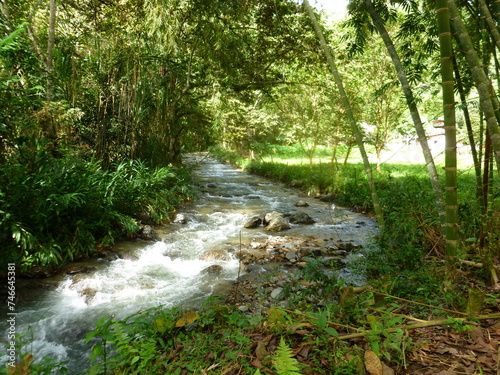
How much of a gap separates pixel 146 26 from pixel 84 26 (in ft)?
8.02

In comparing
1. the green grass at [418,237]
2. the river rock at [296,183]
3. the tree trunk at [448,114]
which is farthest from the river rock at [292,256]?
the river rock at [296,183]

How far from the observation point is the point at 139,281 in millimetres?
4148

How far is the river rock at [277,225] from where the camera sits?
646cm

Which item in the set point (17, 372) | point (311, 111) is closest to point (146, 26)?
point (311, 111)

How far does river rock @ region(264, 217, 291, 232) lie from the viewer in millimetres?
6461

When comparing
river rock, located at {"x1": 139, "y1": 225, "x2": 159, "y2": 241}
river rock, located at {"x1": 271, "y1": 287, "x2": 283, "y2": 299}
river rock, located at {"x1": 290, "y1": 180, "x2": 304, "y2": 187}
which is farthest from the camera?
river rock, located at {"x1": 290, "y1": 180, "x2": 304, "y2": 187}

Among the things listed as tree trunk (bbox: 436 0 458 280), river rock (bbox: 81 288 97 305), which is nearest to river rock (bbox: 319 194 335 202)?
tree trunk (bbox: 436 0 458 280)

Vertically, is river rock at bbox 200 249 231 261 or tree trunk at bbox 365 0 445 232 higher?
tree trunk at bbox 365 0 445 232

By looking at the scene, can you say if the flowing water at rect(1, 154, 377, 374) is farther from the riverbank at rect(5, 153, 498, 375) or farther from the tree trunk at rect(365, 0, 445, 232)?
the tree trunk at rect(365, 0, 445, 232)

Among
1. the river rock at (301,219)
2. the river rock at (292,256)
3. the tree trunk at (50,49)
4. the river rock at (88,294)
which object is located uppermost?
the tree trunk at (50,49)

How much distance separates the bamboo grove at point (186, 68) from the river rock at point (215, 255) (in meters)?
2.66

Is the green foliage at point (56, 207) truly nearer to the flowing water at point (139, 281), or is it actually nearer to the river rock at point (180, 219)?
the flowing water at point (139, 281)

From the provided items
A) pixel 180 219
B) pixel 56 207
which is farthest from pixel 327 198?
pixel 56 207

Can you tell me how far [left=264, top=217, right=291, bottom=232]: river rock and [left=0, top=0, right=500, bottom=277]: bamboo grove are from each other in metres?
2.84
